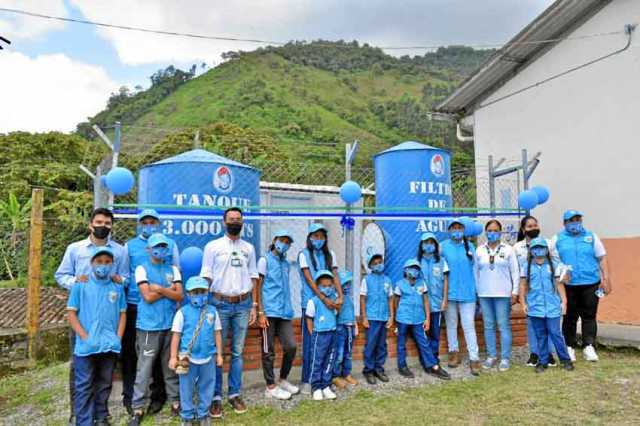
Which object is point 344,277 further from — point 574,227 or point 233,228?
point 574,227

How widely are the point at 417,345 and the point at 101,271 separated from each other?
303cm

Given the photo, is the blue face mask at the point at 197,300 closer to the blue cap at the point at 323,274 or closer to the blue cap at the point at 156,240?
the blue cap at the point at 156,240

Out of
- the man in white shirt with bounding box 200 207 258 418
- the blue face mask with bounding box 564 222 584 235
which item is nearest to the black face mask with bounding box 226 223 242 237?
the man in white shirt with bounding box 200 207 258 418

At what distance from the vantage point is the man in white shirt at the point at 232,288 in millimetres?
4148

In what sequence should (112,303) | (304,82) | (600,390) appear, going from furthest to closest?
(304,82), (600,390), (112,303)

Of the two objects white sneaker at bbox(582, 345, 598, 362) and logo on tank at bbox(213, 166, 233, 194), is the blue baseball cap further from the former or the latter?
white sneaker at bbox(582, 345, 598, 362)

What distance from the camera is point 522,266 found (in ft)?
17.0

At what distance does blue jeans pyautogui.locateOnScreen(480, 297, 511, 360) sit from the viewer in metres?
5.15

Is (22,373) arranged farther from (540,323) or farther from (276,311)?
(540,323)

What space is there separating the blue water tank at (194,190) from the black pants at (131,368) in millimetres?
978

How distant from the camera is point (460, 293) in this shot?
5.12 metres

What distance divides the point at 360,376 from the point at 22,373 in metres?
4.39

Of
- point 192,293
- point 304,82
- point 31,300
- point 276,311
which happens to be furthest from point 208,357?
point 304,82

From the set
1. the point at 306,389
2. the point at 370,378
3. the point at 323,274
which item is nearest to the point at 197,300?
the point at 323,274
